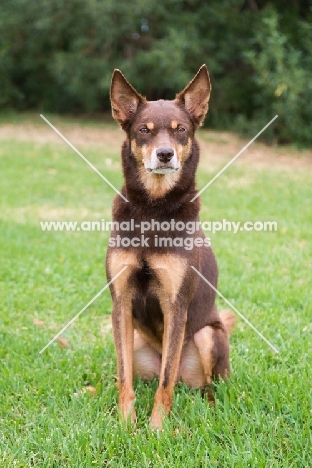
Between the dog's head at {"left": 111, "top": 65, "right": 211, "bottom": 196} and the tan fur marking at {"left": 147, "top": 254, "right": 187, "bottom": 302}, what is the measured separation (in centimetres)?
40

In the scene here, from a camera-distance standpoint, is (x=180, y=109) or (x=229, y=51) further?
(x=229, y=51)

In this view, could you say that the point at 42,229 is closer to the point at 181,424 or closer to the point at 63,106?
the point at 181,424

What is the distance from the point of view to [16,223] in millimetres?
7324

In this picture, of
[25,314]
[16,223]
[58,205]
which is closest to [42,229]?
[16,223]

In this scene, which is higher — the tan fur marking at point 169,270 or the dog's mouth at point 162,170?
the dog's mouth at point 162,170

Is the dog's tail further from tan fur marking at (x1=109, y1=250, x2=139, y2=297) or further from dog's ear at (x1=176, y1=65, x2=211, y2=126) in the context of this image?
dog's ear at (x1=176, y1=65, x2=211, y2=126)

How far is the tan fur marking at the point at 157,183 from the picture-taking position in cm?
317

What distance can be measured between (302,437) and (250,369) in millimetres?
789

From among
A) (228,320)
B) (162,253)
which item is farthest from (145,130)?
(228,320)

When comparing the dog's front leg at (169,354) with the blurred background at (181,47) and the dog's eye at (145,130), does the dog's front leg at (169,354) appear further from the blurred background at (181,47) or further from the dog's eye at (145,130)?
the blurred background at (181,47)

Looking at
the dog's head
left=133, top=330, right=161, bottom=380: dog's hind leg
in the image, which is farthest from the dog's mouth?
left=133, top=330, right=161, bottom=380: dog's hind leg

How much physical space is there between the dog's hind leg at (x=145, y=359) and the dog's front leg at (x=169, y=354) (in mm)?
416

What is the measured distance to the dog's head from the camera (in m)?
3.07

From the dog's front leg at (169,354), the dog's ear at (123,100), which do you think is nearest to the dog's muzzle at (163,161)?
the dog's ear at (123,100)
